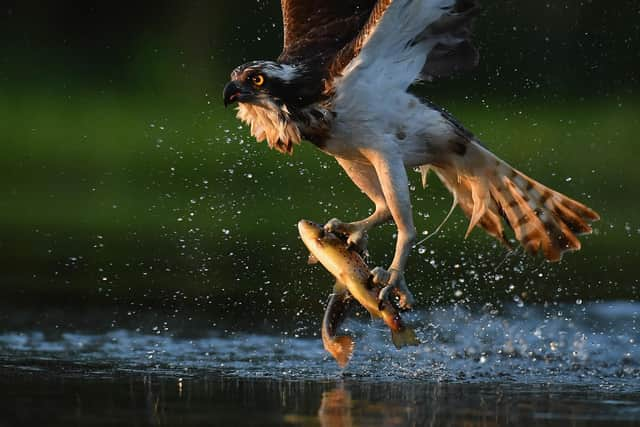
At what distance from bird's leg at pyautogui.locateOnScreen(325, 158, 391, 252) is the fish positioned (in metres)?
0.21

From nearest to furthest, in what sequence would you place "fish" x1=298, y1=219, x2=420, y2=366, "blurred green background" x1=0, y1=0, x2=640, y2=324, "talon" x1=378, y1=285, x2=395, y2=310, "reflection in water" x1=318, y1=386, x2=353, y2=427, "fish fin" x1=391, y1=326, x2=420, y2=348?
1. "reflection in water" x1=318, y1=386, x2=353, y2=427
2. "fish fin" x1=391, y1=326, x2=420, y2=348
3. "fish" x1=298, y1=219, x2=420, y2=366
4. "talon" x1=378, y1=285, x2=395, y2=310
5. "blurred green background" x1=0, y1=0, x2=640, y2=324

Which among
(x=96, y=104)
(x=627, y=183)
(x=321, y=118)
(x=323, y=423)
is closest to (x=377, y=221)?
(x=321, y=118)

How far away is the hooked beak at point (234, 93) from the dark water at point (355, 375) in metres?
1.40

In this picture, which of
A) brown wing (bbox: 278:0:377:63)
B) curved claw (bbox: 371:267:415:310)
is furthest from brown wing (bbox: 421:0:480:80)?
curved claw (bbox: 371:267:415:310)

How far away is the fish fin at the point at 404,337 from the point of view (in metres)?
8.01

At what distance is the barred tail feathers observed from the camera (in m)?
9.33

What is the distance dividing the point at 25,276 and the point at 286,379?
3.67 metres

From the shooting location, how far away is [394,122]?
899cm

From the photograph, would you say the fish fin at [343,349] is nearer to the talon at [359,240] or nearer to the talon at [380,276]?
the talon at [380,276]

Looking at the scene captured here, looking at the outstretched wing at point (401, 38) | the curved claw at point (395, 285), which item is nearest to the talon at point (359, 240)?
the curved claw at point (395, 285)

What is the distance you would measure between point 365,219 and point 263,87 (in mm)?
950

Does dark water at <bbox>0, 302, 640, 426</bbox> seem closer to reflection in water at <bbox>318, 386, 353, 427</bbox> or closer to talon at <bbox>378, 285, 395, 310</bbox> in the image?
reflection in water at <bbox>318, 386, 353, 427</bbox>

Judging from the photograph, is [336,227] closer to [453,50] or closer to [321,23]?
[453,50]

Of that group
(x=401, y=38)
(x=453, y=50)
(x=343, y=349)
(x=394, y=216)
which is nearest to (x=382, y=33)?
(x=401, y=38)
